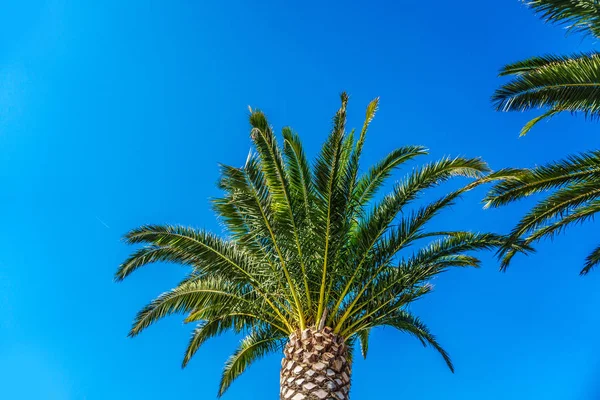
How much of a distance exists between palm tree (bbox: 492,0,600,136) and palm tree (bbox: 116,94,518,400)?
4.59 feet

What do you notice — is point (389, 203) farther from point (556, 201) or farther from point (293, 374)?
point (293, 374)

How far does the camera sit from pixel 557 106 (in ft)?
33.0

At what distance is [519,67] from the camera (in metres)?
10.9

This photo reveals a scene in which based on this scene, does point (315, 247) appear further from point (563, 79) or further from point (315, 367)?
point (563, 79)

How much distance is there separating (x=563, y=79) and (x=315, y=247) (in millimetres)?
5199

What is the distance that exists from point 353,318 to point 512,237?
3574 millimetres

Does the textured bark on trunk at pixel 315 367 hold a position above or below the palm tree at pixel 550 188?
below

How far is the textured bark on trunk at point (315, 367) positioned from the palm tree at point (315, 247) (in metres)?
0.02

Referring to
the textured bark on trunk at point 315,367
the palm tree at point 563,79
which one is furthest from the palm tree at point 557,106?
the textured bark on trunk at point 315,367

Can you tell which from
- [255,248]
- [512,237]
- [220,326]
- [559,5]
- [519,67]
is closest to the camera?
[559,5]

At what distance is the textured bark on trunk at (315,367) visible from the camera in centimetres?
1080

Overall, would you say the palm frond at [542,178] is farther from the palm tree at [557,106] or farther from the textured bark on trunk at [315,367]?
the textured bark on trunk at [315,367]

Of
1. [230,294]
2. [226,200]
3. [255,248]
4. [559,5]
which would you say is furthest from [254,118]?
[559,5]

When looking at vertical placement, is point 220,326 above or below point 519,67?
below
